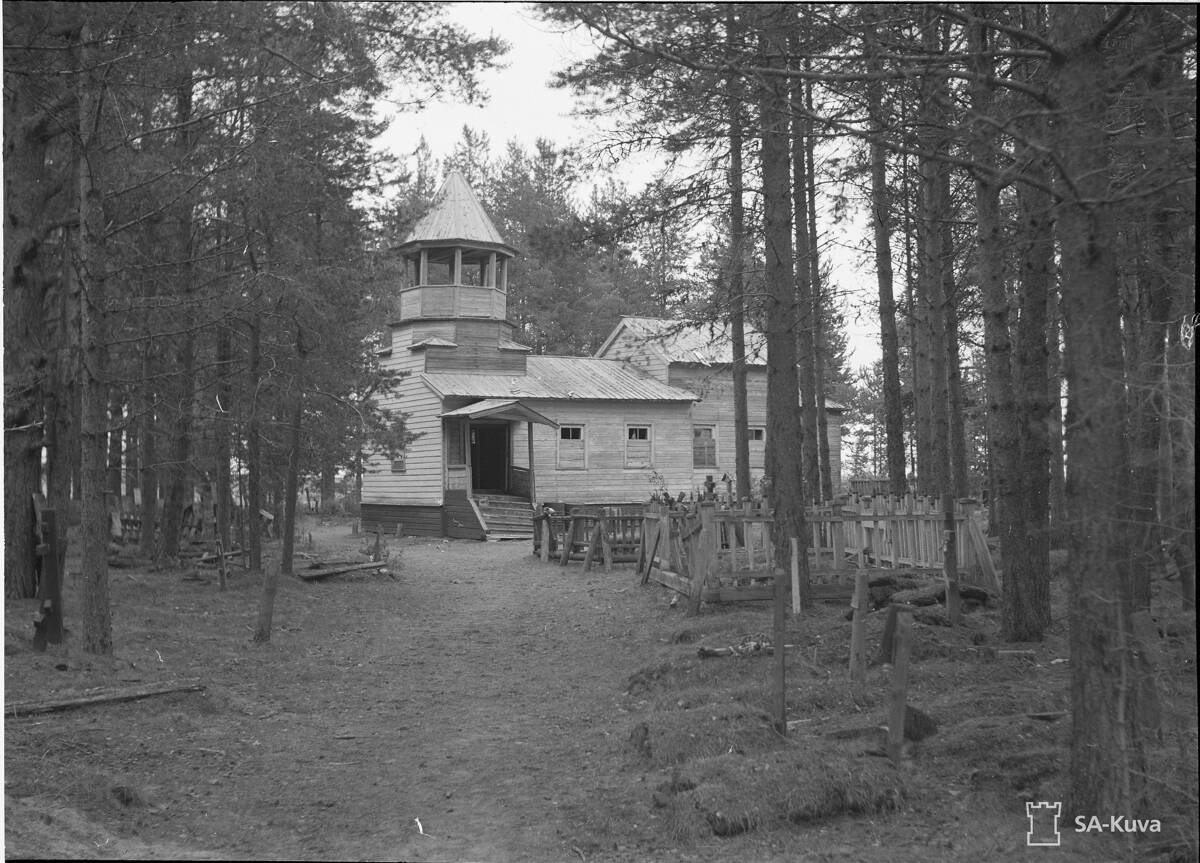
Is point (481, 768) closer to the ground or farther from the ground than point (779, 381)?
closer to the ground

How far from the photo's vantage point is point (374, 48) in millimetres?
6891

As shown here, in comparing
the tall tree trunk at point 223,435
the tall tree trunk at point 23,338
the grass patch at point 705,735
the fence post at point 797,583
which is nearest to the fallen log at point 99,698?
the grass patch at point 705,735

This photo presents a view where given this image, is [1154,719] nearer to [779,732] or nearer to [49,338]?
[779,732]

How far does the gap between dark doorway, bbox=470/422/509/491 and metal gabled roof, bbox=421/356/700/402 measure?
7.12ft

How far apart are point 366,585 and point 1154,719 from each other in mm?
15268

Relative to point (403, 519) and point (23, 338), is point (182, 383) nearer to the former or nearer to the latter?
point (23, 338)

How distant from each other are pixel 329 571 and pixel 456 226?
14.4 meters

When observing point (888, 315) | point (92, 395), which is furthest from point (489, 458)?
point (92, 395)

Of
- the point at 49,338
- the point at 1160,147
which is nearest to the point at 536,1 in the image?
the point at 1160,147

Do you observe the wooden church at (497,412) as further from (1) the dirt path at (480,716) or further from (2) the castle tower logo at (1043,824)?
(2) the castle tower logo at (1043,824)

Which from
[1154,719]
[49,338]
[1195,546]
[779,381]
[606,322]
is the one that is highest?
[606,322]

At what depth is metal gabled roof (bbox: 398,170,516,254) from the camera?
30.2 meters

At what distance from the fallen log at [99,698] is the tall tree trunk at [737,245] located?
640 centimetres

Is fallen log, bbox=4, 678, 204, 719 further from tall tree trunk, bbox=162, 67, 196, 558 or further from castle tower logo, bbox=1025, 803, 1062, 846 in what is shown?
castle tower logo, bbox=1025, 803, 1062, 846
